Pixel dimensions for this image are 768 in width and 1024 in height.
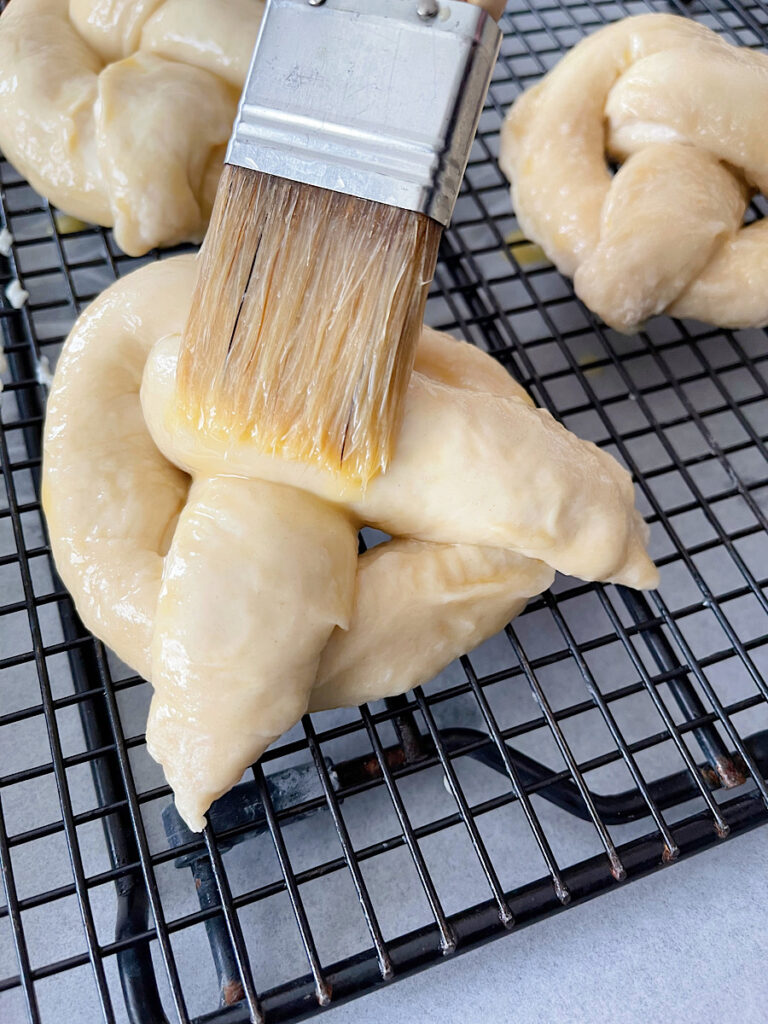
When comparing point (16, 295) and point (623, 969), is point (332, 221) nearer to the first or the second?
point (16, 295)

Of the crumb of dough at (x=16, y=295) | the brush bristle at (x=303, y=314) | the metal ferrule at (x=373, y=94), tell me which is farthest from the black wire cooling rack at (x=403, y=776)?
the metal ferrule at (x=373, y=94)

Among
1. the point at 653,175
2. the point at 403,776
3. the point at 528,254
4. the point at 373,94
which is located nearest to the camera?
the point at 373,94

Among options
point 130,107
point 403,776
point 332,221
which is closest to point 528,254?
point 130,107

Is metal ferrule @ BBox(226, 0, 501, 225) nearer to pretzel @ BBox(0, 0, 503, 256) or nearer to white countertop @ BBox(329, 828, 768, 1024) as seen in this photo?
pretzel @ BBox(0, 0, 503, 256)

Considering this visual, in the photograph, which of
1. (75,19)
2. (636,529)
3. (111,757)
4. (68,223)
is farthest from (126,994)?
(75,19)

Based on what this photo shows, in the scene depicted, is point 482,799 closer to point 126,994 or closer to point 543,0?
point 126,994

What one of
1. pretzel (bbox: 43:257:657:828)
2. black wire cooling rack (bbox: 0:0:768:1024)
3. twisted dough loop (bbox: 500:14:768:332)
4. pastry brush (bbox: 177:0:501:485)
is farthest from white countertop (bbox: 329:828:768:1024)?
twisted dough loop (bbox: 500:14:768:332)
